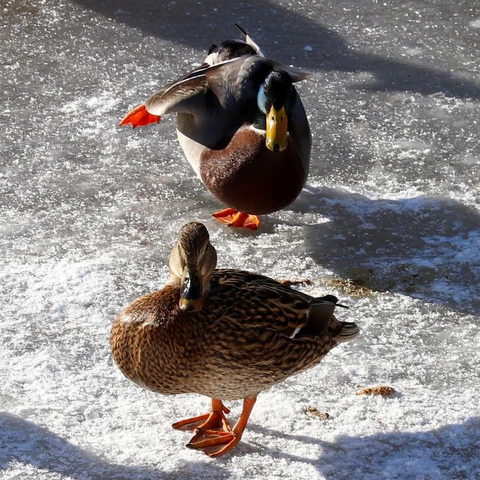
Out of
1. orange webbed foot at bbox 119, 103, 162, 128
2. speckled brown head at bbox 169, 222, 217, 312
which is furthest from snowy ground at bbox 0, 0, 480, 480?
speckled brown head at bbox 169, 222, 217, 312

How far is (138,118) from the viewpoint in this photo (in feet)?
15.9

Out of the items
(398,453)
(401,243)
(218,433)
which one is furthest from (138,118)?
(398,453)

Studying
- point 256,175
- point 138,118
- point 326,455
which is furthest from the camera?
point 138,118

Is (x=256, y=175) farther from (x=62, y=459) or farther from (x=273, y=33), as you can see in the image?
(x=273, y=33)

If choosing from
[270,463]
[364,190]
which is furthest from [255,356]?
[364,190]

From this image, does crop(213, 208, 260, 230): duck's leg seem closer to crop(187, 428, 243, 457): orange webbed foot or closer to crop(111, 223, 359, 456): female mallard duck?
crop(111, 223, 359, 456): female mallard duck

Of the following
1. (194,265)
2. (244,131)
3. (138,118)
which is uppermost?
(194,265)

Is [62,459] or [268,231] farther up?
[62,459]

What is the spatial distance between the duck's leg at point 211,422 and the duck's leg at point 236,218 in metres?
1.34

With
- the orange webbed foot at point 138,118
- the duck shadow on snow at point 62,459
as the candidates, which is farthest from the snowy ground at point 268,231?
the orange webbed foot at point 138,118

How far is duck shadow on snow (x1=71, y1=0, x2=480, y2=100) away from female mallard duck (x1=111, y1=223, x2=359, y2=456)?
278 cm

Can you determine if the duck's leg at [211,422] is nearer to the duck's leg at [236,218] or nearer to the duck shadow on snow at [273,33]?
the duck's leg at [236,218]

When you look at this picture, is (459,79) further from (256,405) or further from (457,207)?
(256,405)

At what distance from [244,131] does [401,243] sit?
2.87 ft
